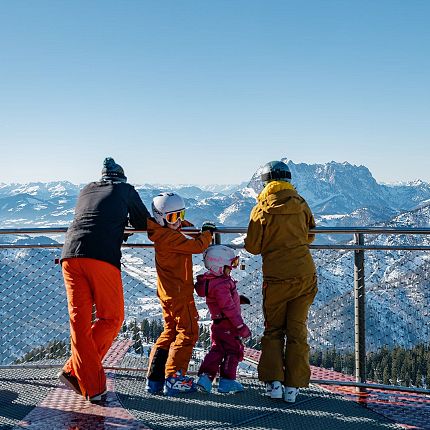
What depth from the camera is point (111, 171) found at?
4.51 metres

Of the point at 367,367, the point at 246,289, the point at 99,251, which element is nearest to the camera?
the point at 99,251

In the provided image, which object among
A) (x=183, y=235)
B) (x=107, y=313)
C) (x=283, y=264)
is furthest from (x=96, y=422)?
(x=283, y=264)

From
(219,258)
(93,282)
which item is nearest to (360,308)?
(219,258)

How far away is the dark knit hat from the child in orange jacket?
0.36m

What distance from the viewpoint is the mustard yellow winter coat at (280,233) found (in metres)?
4.29

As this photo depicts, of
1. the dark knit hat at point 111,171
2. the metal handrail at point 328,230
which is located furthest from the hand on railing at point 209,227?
the dark knit hat at point 111,171

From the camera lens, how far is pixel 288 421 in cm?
393

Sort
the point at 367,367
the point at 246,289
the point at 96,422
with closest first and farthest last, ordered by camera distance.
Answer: the point at 96,422 < the point at 367,367 < the point at 246,289

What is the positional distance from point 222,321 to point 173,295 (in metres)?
0.49

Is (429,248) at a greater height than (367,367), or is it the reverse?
(429,248)

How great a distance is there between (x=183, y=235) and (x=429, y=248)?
80.2 inches

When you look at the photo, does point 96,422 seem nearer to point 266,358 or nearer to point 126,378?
point 126,378

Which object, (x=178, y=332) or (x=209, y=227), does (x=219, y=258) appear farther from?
(x=178, y=332)

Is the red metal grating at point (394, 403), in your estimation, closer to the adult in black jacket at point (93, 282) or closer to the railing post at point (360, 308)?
the railing post at point (360, 308)
